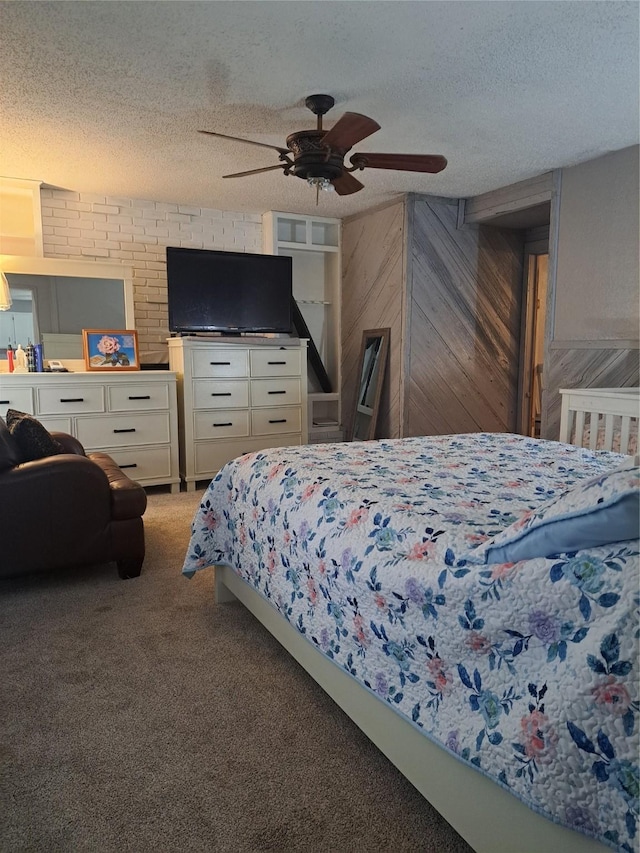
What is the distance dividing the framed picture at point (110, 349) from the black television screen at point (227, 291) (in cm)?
35

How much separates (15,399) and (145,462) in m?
0.99

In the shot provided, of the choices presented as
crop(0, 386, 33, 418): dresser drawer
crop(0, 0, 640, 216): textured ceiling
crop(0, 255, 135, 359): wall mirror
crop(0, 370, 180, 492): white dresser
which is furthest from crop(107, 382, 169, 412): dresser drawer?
crop(0, 0, 640, 216): textured ceiling

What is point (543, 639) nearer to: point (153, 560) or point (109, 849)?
point (109, 849)

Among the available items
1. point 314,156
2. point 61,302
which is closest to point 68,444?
point 61,302

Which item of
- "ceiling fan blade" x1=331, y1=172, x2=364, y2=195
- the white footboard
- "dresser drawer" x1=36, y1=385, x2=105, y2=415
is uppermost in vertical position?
"ceiling fan blade" x1=331, y1=172, x2=364, y2=195

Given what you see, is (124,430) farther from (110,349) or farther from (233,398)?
(233,398)

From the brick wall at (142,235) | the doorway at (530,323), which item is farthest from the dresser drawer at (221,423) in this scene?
the doorway at (530,323)

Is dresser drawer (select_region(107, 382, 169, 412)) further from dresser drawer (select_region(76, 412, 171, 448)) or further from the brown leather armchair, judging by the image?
the brown leather armchair

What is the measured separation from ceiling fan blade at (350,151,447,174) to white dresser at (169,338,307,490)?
2066 millimetres

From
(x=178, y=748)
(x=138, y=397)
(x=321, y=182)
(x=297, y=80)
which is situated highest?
(x=297, y=80)

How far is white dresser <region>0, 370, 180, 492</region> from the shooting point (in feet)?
13.5

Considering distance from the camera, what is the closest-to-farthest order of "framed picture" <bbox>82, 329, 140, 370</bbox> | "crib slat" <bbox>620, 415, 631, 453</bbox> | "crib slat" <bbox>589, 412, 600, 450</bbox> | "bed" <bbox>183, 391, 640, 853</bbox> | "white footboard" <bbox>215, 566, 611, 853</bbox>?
"bed" <bbox>183, 391, 640, 853</bbox> < "white footboard" <bbox>215, 566, 611, 853</bbox> < "crib slat" <bbox>620, 415, 631, 453</bbox> < "crib slat" <bbox>589, 412, 600, 450</bbox> < "framed picture" <bbox>82, 329, 140, 370</bbox>

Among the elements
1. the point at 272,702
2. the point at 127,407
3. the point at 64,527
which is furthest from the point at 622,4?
the point at 127,407

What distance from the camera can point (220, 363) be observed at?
15.5 feet
